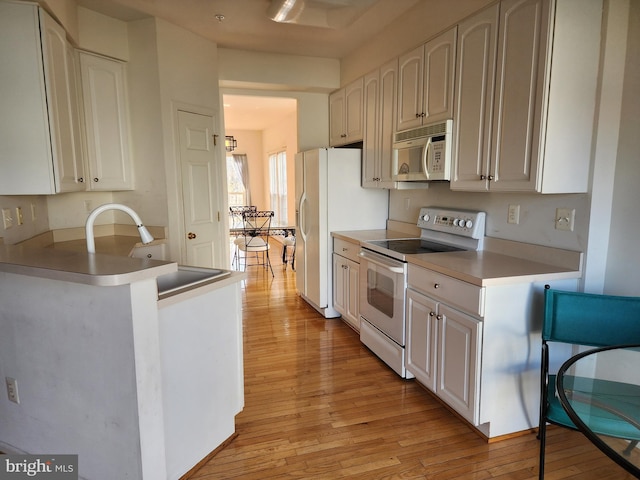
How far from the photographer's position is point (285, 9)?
2.78 metres

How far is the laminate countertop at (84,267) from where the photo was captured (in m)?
1.36

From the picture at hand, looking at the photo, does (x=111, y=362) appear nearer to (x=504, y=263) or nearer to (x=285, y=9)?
(x=504, y=263)

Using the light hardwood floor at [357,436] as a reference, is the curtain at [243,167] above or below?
above

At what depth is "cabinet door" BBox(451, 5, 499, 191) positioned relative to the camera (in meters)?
2.25

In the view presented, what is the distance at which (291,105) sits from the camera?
7.05 metres

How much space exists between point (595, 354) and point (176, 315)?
1.70 m

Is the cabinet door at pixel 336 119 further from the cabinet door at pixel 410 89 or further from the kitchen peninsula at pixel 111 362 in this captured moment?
the kitchen peninsula at pixel 111 362

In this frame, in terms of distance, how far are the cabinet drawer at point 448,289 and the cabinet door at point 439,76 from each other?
1.06 meters

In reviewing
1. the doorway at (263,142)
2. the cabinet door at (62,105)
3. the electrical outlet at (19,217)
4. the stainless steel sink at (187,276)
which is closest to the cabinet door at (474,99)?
the stainless steel sink at (187,276)

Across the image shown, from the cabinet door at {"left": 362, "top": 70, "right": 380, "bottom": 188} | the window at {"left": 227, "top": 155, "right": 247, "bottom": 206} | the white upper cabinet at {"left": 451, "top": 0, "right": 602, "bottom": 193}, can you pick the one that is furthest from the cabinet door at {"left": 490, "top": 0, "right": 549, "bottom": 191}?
the window at {"left": 227, "top": 155, "right": 247, "bottom": 206}

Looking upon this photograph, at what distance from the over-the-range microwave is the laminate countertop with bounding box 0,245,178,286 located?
6.17 feet

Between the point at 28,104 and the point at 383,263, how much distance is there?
94.4 inches

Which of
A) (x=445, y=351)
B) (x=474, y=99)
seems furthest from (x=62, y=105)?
(x=445, y=351)

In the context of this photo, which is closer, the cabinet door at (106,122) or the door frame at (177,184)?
the cabinet door at (106,122)
